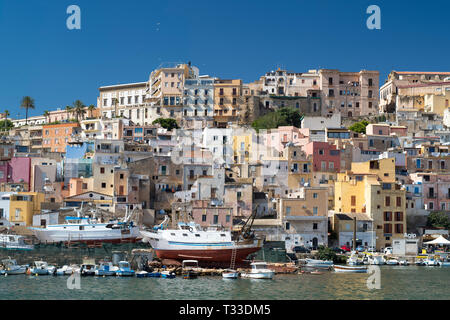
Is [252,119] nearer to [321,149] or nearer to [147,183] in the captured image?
[321,149]

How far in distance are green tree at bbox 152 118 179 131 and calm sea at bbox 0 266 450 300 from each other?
46321 millimetres

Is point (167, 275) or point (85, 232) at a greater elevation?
point (85, 232)

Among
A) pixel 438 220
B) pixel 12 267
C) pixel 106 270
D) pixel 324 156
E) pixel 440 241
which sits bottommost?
pixel 106 270

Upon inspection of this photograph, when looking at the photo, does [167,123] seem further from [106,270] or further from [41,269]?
[41,269]

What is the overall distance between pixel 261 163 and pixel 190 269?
26.4 m

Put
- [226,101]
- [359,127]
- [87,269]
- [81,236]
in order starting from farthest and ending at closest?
1. [226,101]
2. [359,127]
3. [81,236]
4. [87,269]

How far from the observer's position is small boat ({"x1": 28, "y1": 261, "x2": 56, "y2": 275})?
4625 centimetres

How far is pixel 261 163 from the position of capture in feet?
237

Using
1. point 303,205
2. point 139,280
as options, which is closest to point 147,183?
point 303,205

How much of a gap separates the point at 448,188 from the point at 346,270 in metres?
24.1

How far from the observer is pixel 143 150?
7756 cm

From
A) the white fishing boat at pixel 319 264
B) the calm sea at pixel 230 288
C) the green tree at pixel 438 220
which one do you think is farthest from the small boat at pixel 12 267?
the green tree at pixel 438 220

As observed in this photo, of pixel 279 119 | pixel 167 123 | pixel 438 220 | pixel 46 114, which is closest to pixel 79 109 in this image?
pixel 46 114

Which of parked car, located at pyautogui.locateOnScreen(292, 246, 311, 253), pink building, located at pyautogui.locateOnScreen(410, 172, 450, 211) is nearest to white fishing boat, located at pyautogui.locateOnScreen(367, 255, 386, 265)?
parked car, located at pyautogui.locateOnScreen(292, 246, 311, 253)
